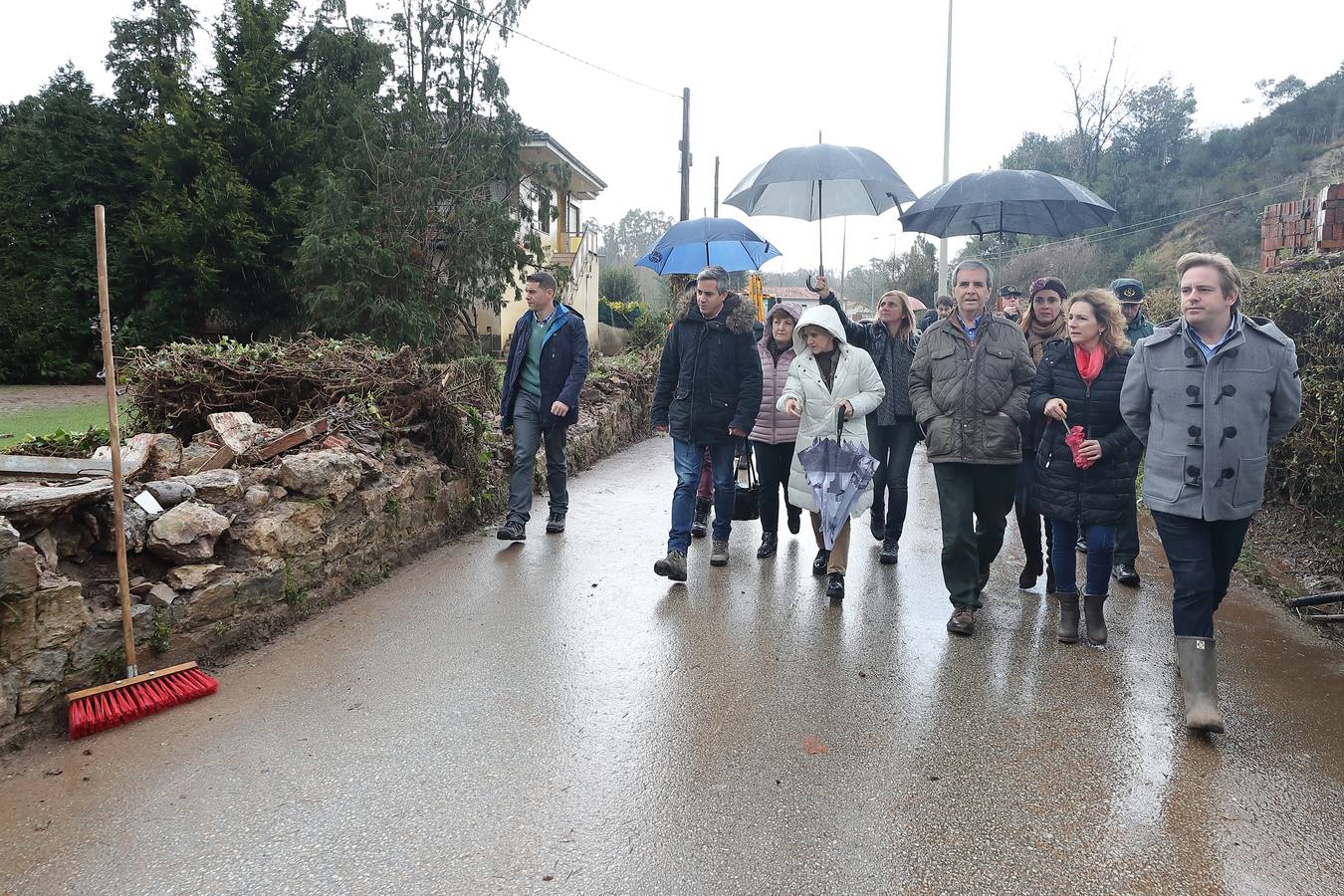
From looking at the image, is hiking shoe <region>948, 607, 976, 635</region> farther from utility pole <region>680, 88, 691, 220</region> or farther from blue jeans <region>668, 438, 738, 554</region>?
utility pole <region>680, 88, 691, 220</region>

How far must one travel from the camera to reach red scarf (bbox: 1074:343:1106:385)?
4406 mm

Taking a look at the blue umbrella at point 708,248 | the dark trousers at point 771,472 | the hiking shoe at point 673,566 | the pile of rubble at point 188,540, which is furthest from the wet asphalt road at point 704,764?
the blue umbrella at point 708,248

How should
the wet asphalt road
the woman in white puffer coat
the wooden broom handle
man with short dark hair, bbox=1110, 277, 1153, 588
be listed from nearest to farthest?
the wet asphalt road, the wooden broom handle, the woman in white puffer coat, man with short dark hair, bbox=1110, 277, 1153, 588

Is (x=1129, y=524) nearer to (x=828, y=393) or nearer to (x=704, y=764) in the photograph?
(x=828, y=393)

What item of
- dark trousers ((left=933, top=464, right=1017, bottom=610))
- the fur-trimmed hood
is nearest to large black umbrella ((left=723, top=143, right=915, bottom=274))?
the fur-trimmed hood

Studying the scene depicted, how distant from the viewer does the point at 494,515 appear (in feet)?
23.7

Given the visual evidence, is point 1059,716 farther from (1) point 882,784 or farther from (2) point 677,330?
(2) point 677,330

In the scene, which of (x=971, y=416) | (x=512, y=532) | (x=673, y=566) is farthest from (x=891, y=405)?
(x=512, y=532)

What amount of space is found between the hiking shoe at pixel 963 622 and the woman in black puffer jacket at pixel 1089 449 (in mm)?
442

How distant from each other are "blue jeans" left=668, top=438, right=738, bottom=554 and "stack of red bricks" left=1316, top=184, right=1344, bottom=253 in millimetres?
5533

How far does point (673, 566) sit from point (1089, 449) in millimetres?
2436

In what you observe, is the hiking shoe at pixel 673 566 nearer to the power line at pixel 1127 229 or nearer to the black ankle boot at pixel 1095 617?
the black ankle boot at pixel 1095 617

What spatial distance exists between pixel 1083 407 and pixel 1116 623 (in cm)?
128

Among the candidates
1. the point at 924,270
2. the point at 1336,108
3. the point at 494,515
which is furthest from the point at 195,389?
the point at 1336,108
